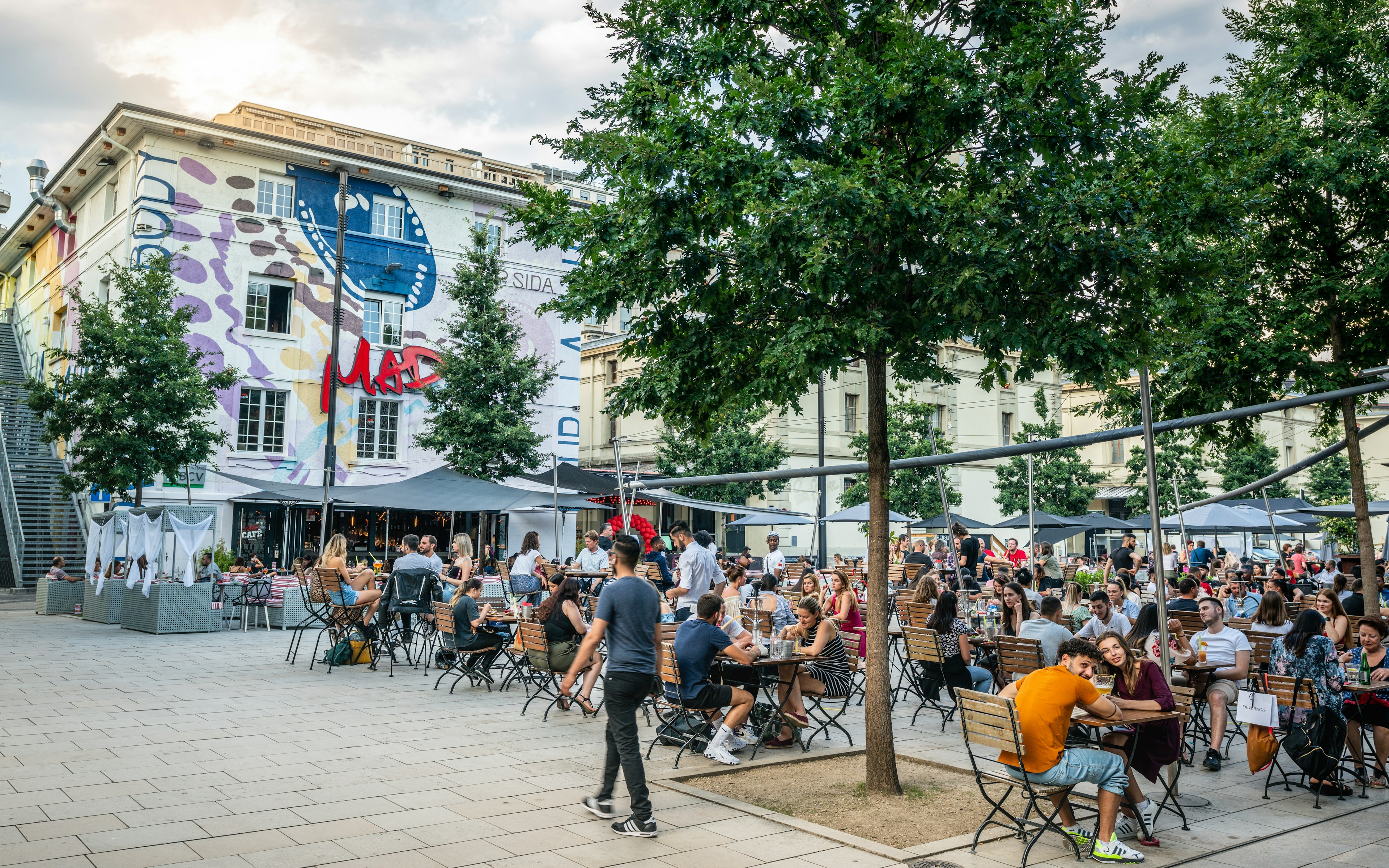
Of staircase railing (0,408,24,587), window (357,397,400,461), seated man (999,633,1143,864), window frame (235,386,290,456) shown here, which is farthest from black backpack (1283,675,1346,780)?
staircase railing (0,408,24,587)

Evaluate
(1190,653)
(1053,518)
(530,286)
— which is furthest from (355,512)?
(1190,653)

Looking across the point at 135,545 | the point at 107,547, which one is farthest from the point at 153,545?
the point at 107,547

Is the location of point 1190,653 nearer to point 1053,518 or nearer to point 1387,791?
point 1387,791

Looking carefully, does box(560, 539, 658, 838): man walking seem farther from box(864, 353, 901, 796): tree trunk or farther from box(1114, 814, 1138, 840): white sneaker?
box(1114, 814, 1138, 840): white sneaker

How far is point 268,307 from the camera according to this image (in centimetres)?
3016

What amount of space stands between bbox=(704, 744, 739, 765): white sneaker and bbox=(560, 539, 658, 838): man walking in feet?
5.00

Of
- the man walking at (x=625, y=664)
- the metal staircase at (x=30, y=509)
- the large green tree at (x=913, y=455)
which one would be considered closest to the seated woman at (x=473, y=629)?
the man walking at (x=625, y=664)

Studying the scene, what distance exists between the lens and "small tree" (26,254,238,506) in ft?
66.7

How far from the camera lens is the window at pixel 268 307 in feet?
97.6

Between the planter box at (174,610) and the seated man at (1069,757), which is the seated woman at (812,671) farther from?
the planter box at (174,610)

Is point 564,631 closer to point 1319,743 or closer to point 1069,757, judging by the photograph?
point 1069,757

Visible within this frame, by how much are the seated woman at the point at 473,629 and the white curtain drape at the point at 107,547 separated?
9.88 meters

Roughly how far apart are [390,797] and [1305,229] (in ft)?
38.5

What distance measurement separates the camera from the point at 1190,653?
30.1 ft
